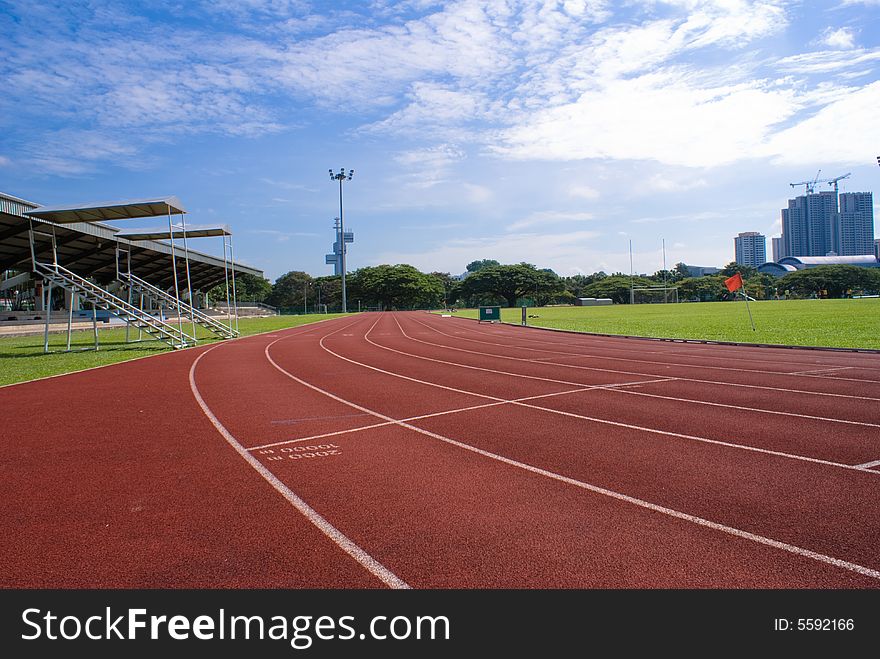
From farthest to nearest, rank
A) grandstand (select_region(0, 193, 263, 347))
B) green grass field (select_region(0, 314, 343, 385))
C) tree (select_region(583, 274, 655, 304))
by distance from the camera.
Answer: tree (select_region(583, 274, 655, 304)) < grandstand (select_region(0, 193, 263, 347)) < green grass field (select_region(0, 314, 343, 385))

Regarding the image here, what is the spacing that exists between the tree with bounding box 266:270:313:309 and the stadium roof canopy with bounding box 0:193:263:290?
4610cm

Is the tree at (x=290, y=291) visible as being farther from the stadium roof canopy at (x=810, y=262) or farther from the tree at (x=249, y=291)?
the stadium roof canopy at (x=810, y=262)

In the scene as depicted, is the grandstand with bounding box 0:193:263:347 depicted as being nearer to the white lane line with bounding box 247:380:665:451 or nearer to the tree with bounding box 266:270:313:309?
the white lane line with bounding box 247:380:665:451

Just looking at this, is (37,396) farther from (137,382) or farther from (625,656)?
(625,656)

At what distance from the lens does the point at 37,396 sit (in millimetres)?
10555

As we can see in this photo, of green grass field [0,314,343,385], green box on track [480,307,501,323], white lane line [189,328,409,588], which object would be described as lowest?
white lane line [189,328,409,588]

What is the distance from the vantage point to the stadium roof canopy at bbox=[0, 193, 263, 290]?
21.1m

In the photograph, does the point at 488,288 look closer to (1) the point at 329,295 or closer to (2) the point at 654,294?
(1) the point at 329,295

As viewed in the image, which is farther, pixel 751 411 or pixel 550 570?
pixel 751 411

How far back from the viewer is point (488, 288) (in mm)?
105500

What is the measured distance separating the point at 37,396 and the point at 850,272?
11704 cm

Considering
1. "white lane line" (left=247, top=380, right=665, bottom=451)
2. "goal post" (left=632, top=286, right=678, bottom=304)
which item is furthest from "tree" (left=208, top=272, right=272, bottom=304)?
"white lane line" (left=247, top=380, right=665, bottom=451)

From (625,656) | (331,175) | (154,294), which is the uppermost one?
(331,175)

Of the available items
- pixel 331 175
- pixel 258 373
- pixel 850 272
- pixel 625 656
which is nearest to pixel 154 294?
pixel 258 373
